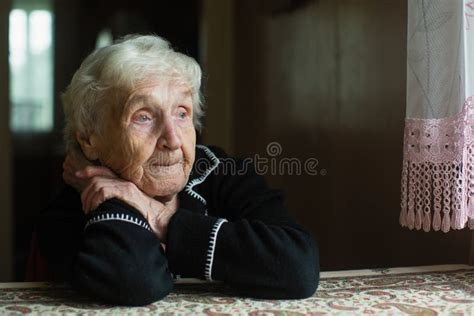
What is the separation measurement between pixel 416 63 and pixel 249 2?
1.99m

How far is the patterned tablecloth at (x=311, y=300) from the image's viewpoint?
1049 millimetres

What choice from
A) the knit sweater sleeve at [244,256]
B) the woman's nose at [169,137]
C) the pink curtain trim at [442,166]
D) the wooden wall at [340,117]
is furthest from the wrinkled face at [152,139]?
the wooden wall at [340,117]

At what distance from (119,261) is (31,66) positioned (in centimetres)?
300

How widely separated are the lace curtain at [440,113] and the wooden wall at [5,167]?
9.61 feet

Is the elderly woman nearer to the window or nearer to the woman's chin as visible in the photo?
the woman's chin

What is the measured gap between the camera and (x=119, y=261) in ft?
3.43

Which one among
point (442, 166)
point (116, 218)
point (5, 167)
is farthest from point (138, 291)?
point (5, 167)

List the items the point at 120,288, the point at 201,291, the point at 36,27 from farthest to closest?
the point at 36,27, the point at 201,291, the point at 120,288

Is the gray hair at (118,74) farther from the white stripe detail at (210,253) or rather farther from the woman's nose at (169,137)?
the white stripe detail at (210,253)

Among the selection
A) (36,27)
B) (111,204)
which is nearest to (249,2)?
(36,27)

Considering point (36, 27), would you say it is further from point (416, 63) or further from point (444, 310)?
point (444, 310)

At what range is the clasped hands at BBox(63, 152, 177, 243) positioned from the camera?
44.6 inches

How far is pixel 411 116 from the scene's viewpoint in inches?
48.4

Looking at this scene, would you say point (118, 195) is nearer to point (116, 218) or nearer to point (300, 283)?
point (116, 218)
